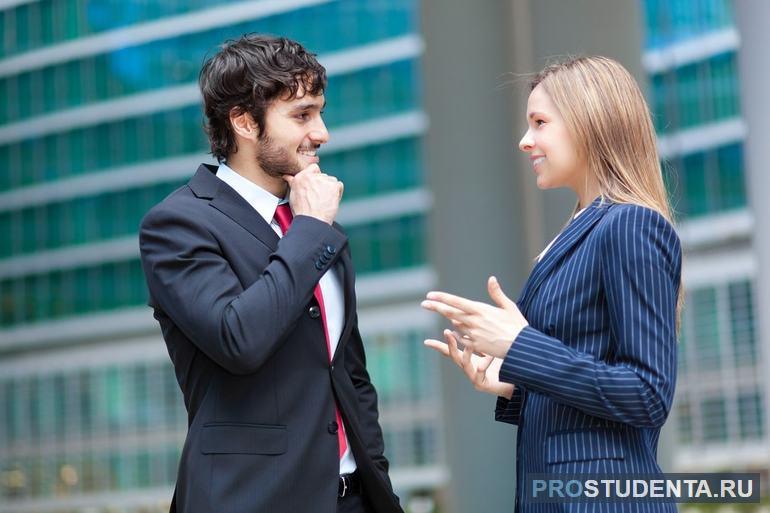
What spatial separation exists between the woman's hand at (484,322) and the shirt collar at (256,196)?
71 centimetres

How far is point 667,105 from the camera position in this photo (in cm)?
4756

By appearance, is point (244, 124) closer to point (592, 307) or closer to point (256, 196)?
point (256, 196)

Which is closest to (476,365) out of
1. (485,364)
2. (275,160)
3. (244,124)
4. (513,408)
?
(485,364)

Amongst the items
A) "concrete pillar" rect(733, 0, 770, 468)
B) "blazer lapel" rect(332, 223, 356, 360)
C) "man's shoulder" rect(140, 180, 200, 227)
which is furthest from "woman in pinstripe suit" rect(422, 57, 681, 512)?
"concrete pillar" rect(733, 0, 770, 468)

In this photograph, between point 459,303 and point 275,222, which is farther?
point 275,222

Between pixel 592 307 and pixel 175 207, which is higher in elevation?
pixel 175 207

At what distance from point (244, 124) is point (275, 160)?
14 centimetres

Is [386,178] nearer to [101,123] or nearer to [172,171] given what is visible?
[172,171]

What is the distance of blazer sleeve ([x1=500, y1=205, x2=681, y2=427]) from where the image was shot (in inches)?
98.7

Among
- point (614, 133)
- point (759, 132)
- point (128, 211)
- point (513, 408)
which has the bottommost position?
point (513, 408)

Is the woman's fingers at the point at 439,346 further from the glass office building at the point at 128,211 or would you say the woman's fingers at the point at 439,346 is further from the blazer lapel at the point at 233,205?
the glass office building at the point at 128,211

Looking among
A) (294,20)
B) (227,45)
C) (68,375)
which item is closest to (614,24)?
(227,45)

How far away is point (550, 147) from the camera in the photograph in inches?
111

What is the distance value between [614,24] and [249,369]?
5.72 metres
